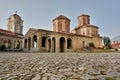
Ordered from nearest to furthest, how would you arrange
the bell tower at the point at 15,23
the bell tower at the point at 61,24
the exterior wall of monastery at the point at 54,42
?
the exterior wall of monastery at the point at 54,42
the bell tower at the point at 61,24
the bell tower at the point at 15,23

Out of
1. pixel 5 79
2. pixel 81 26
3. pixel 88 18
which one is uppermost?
pixel 88 18

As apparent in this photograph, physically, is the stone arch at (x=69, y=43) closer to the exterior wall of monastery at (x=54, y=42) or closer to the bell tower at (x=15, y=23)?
the exterior wall of monastery at (x=54, y=42)

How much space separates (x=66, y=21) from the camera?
38344 mm

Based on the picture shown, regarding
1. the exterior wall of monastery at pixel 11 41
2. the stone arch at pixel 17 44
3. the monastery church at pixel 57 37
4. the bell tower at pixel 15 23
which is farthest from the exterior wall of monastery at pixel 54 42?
the bell tower at pixel 15 23

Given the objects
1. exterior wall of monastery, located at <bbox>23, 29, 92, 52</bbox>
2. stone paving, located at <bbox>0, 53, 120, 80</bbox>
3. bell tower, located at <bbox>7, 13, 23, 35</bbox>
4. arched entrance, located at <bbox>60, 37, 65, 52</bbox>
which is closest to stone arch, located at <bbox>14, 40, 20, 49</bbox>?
bell tower, located at <bbox>7, 13, 23, 35</bbox>

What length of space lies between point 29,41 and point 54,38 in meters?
6.80

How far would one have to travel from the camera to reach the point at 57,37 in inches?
1209

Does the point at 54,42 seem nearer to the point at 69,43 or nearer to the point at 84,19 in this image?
the point at 69,43

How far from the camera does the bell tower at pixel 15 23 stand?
5053 centimetres

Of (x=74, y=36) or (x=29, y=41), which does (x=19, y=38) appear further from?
(x=74, y=36)

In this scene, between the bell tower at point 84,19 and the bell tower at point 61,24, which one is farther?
the bell tower at point 84,19

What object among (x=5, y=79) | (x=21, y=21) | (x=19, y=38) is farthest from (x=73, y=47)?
(x=5, y=79)

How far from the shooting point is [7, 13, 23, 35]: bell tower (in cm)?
5053

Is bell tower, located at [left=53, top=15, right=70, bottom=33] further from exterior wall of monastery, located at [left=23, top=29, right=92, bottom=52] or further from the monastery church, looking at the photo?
exterior wall of monastery, located at [left=23, top=29, right=92, bottom=52]
